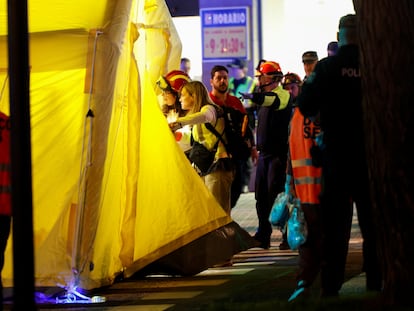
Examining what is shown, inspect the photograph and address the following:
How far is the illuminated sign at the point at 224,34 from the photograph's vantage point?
21578 millimetres

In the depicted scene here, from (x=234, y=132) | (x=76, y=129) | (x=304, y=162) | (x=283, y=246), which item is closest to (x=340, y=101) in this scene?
(x=304, y=162)

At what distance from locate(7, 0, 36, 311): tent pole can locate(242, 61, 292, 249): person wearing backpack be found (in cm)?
670

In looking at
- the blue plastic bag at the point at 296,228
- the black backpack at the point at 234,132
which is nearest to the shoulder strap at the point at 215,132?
the black backpack at the point at 234,132

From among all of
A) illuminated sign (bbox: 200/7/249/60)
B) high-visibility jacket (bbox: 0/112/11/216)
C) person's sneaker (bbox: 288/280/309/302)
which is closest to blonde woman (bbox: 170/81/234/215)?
person's sneaker (bbox: 288/280/309/302)

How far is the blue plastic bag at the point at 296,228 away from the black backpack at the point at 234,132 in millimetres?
3412

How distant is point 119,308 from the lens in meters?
8.79

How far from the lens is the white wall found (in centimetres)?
2394

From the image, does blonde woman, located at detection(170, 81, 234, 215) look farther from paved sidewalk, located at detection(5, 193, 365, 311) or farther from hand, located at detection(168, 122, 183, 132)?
paved sidewalk, located at detection(5, 193, 365, 311)

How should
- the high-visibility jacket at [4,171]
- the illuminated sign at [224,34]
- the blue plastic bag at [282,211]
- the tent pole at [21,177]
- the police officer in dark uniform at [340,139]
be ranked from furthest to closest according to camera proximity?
the illuminated sign at [224,34]
the blue plastic bag at [282,211]
the police officer in dark uniform at [340,139]
the high-visibility jacket at [4,171]
the tent pole at [21,177]

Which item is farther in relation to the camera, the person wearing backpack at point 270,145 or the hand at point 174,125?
the person wearing backpack at point 270,145

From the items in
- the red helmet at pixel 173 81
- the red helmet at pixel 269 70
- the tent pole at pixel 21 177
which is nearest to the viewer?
the tent pole at pixel 21 177

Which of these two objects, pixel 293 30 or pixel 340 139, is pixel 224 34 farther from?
pixel 340 139

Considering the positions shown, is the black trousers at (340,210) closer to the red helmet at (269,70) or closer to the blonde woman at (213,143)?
the blonde woman at (213,143)

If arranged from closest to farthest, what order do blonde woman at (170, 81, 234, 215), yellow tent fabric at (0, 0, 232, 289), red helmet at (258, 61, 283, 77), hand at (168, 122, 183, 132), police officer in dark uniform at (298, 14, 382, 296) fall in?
police officer in dark uniform at (298, 14, 382, 296) < yellow tent fabric at (0, 0, 232, 289) < hand at (168, 122, 183, 132) < blonde woman at (170, 81, 234, 215) < red helmet at (258, 61, 283, 77)
